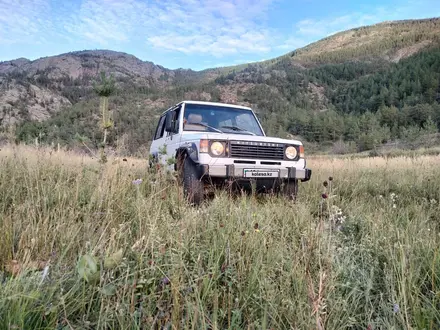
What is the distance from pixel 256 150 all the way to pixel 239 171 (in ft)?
1.77

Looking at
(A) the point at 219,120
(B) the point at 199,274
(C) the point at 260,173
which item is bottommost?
(B) the point at 199,274

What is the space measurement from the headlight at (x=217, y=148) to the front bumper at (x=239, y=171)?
30 cm

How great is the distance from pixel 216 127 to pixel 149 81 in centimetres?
15628

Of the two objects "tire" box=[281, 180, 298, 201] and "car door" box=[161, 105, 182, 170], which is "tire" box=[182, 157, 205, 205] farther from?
"tire" box=[281, 180, 298, 201]

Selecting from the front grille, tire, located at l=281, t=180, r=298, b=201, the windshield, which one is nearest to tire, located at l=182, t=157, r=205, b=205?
the front grille

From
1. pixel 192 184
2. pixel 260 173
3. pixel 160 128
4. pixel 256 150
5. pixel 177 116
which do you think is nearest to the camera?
pixel 192 184

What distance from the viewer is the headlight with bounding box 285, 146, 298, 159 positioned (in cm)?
496

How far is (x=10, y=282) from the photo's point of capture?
1.46 meters

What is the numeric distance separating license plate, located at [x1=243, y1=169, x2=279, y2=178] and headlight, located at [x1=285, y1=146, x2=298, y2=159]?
50cm

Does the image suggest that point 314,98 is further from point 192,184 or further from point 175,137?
point 192,184

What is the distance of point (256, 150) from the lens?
4641 millimetres

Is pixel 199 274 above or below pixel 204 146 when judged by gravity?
below

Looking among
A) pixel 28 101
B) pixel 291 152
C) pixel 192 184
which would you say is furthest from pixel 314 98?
pixel 192 184

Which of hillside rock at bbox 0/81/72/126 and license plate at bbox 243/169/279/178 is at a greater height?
hillside rock at bbox 0/81/72/126
